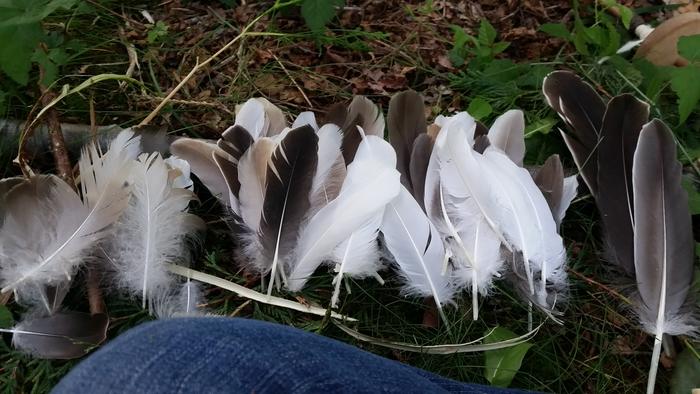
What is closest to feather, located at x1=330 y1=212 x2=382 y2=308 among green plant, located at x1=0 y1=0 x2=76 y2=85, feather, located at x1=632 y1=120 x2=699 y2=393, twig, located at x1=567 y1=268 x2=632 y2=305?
twig, located at x1=567 y1=268 x2=632 y2=305

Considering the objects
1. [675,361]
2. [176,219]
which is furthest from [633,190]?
[176,219]

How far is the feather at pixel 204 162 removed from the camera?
4.36 feet

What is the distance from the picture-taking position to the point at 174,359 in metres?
0.82

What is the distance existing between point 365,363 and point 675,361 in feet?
2.67

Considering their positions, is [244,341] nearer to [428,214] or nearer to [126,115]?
[428,214]

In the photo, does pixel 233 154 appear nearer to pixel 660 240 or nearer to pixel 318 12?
pixel 318 12

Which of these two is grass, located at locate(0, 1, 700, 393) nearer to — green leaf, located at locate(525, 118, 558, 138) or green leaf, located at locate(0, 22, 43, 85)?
green leaf, located at locate(525, 118, 558, 138)

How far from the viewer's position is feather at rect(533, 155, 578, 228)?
4.40 ft

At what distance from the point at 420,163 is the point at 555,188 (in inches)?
12.9

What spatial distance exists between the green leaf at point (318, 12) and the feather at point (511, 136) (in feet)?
1.83

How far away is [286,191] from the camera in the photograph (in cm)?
127

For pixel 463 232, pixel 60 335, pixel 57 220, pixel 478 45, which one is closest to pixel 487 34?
pixel 478 45

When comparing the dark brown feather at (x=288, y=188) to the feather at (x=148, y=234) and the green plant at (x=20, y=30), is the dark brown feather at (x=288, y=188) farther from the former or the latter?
the green plant at (x=20, y=30)

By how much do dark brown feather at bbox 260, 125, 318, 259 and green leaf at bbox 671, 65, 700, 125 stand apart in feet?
2.97
